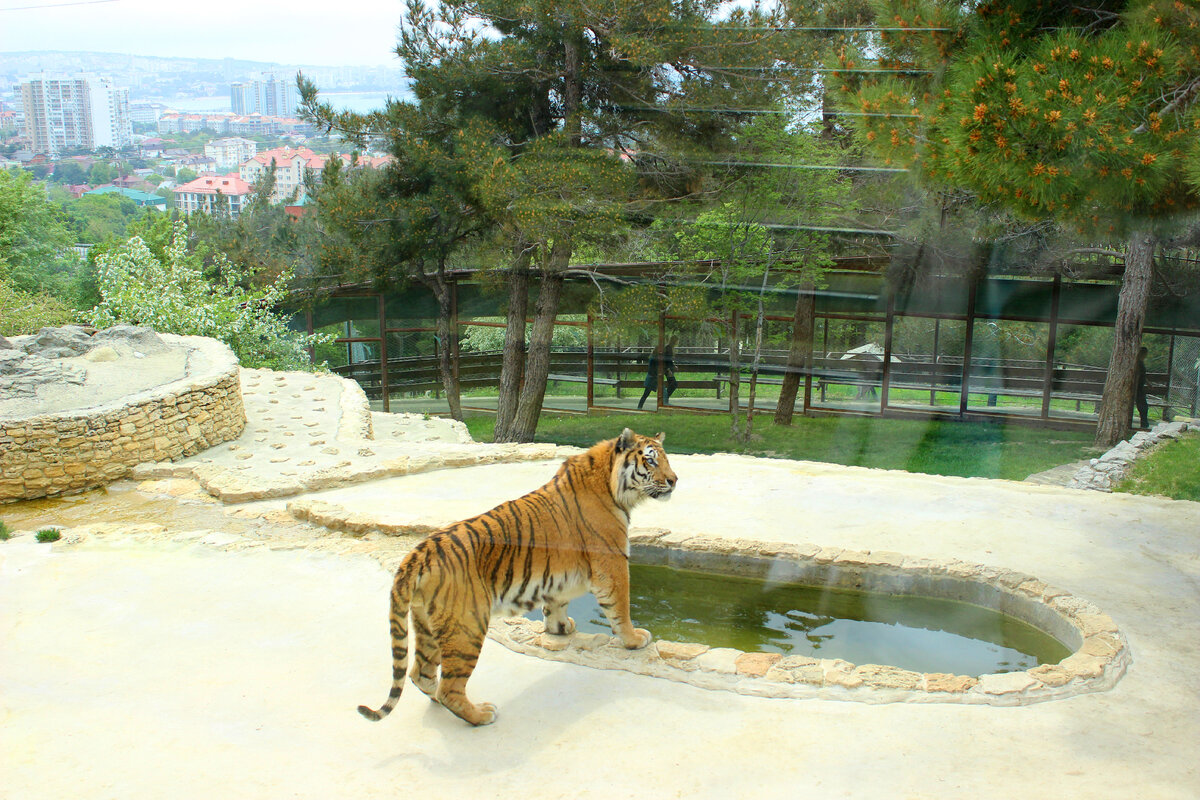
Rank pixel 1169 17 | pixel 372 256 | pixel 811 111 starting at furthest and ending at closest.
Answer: pixel 372 256 < pixel 811 111 < pixel 1169 17

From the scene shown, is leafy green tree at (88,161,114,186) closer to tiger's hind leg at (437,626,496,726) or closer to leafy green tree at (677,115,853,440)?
leafy green tree at (677,115,853,440)

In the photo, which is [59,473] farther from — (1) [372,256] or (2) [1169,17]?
(2) [1169,17]

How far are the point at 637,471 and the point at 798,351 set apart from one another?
15.5 feet

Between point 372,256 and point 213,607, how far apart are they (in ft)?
20.2

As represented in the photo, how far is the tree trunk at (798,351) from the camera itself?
775 cm

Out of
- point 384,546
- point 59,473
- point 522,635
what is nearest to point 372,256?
point 59,473

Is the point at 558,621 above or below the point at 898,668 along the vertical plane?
above

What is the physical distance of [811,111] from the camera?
7.43 m

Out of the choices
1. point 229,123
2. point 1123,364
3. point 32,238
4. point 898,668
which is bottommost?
point 898,668

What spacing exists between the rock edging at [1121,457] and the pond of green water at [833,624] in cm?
353

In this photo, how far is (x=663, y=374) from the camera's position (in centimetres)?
812

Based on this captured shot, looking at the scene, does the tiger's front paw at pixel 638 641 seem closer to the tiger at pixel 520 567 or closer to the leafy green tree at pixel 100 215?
the tiger at pixel 520 567

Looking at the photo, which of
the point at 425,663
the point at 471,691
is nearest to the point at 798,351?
the point at 471,691

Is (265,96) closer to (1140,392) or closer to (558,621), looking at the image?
(558,621)
